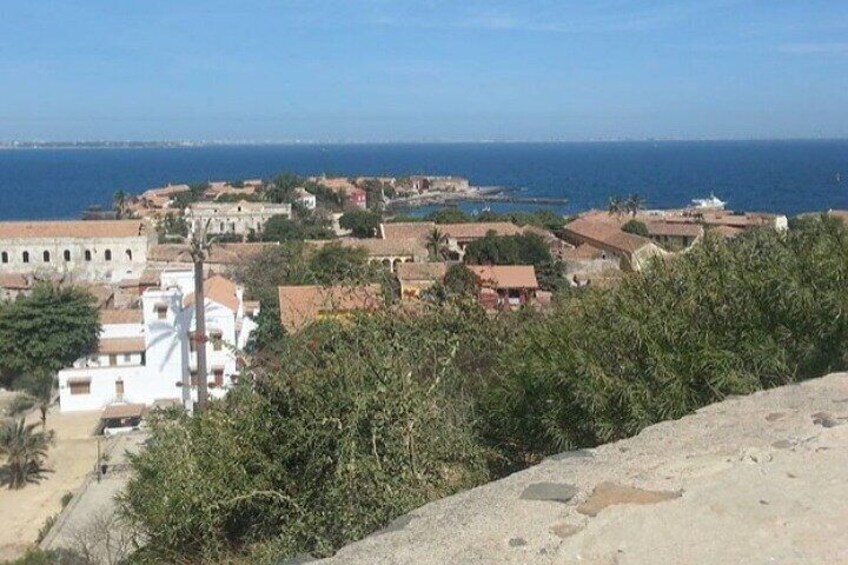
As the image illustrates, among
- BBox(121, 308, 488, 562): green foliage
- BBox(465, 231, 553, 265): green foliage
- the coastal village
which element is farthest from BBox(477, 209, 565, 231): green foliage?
BBox(121, 308, 488, 562): green foliage

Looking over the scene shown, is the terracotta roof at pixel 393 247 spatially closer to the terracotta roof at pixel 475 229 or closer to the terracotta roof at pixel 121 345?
the terracotta roof at pixel 475 229

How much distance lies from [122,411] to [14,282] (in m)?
23.5

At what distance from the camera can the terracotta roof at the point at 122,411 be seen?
25.8 m

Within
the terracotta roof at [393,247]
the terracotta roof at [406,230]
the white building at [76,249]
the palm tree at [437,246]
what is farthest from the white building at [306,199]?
the terracotta roof at [393,247]

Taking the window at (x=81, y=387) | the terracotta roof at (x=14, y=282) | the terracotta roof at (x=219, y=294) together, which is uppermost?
the terracotta roof at (x=219, y=294)

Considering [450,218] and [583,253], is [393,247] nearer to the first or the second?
[583,253]

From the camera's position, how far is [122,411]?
2611 centimetres

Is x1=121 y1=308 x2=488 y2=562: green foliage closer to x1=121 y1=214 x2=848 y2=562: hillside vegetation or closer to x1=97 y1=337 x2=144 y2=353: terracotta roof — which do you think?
x1=121 y1=214 x2=848 y2=562: hillside vegetation

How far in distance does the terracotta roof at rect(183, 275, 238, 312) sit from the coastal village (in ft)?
0.29

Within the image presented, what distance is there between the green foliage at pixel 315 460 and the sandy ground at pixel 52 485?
1157cm

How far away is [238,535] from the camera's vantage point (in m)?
6.96

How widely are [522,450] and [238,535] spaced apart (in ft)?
8.37

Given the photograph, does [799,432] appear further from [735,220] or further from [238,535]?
[735,220]

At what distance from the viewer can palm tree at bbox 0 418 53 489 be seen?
Answer: 21203mm
